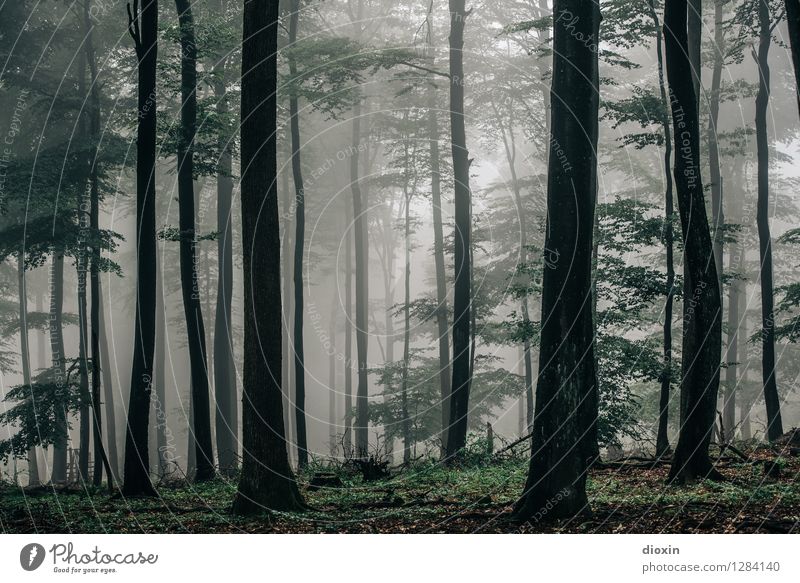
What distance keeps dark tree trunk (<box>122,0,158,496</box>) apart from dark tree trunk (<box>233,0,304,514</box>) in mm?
3568

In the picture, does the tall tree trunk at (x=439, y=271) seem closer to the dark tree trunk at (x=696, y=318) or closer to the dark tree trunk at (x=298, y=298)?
the dark tree trunk at (x=298, y=298)

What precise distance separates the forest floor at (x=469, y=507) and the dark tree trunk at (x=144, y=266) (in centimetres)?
69

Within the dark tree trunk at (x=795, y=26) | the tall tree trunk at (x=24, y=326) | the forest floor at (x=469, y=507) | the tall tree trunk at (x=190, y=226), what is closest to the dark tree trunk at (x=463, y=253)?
→ the forest floor at (x=469, y=507)

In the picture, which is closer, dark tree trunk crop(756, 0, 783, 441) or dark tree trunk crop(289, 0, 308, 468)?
dark tree trunk crop(756, 0, 783, 441)

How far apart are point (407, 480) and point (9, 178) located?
1436cm

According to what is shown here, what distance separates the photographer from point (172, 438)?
4153 centimetres

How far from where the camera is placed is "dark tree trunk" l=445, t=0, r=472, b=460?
64.5ft

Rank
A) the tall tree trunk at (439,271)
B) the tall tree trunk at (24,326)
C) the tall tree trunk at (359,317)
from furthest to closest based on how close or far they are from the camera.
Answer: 1. the tall tree trunk at (359,317)
2. the tall tree trunk at (24,326)
3. the tall tree trunk at (439,271)

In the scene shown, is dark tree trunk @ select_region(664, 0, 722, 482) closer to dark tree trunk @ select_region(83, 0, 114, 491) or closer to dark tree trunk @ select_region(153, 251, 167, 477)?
dark tree trunk @ select_region(83, 0, 114, 491)

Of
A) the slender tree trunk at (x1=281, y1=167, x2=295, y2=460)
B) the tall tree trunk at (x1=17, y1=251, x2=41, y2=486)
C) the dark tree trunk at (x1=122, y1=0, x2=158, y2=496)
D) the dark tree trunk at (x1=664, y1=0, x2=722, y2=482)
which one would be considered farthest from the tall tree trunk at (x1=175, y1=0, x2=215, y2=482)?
the slender tree trunk at (x1=281, y1=167, x2=295, y2=460)

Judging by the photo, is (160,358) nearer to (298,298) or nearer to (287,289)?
(287,289)

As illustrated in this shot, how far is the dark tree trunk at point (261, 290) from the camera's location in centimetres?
1087
